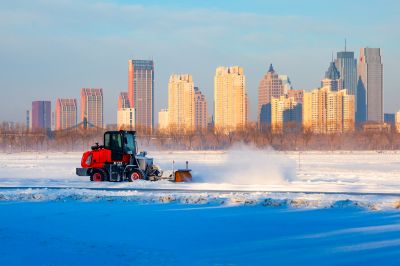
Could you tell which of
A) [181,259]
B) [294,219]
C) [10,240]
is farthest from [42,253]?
[294,219]

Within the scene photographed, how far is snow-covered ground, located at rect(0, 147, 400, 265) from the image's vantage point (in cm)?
1370

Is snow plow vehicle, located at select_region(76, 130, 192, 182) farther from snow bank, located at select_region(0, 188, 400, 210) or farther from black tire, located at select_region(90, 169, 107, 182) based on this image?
snow bank, located at select_region(0, 188, 400, 210)

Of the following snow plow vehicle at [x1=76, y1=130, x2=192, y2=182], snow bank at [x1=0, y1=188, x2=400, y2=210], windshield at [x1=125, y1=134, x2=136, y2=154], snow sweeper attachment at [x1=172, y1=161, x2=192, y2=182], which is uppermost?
windshield at [x1=125, y1=134, x2=136, y2=154]

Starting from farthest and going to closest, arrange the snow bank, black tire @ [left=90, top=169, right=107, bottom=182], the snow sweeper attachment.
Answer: the snow sweeper attachment < black tire @ [left=90, top=169, right=107, bottom=182] < the snow bank

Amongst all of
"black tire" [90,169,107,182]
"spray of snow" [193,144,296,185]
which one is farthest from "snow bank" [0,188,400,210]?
"spray of snow" [193,144,296,185]

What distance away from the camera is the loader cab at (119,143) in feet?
99.9

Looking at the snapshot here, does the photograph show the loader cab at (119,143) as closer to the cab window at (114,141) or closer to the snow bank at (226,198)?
the cab window at (114,141)

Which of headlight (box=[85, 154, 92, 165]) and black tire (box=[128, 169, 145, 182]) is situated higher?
headlight (box=[85, 154, 92, 165])

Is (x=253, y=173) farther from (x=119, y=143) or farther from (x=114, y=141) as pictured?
(x=114, y=141)

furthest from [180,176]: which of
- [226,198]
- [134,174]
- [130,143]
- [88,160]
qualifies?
[226,198]

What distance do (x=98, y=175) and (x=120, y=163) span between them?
1.35 meters

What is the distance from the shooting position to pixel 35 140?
15662 cm

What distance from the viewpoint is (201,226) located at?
1769cm

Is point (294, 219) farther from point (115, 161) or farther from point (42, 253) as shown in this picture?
point (115, 161)
